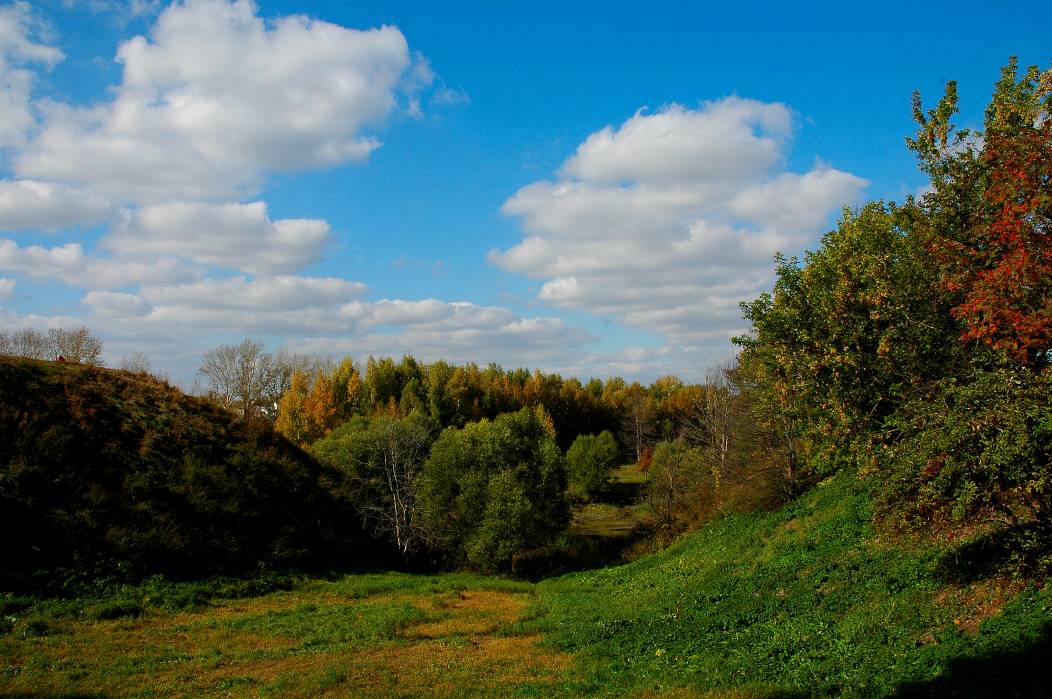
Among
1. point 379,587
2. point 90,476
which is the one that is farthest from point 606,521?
point 90,476

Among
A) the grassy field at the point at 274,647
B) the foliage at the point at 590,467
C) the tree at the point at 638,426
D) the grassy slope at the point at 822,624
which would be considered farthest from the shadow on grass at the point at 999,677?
the tree at the point at 638,426

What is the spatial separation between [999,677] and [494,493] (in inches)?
1131

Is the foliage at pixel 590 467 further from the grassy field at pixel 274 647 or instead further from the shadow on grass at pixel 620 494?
the grassy field at pixel 274 647

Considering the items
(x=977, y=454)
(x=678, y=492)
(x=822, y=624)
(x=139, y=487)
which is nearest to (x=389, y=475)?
(x=139, y=487)

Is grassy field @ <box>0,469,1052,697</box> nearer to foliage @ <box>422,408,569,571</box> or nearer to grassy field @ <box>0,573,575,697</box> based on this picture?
grassy field @ <box>0,573,575,697</box>

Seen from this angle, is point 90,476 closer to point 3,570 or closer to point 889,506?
point 3,570

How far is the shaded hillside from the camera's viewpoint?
22.8 meters

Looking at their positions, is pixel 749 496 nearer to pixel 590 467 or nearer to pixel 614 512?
pixel 614 512

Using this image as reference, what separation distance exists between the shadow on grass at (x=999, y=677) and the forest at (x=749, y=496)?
44 mm

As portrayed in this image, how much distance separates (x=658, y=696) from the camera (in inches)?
418

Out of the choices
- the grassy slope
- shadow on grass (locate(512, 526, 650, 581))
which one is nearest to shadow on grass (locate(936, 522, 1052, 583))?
the grassy slope

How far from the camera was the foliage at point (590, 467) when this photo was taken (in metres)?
72.1

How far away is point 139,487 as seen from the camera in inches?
1055

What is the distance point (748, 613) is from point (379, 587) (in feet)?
51.5
